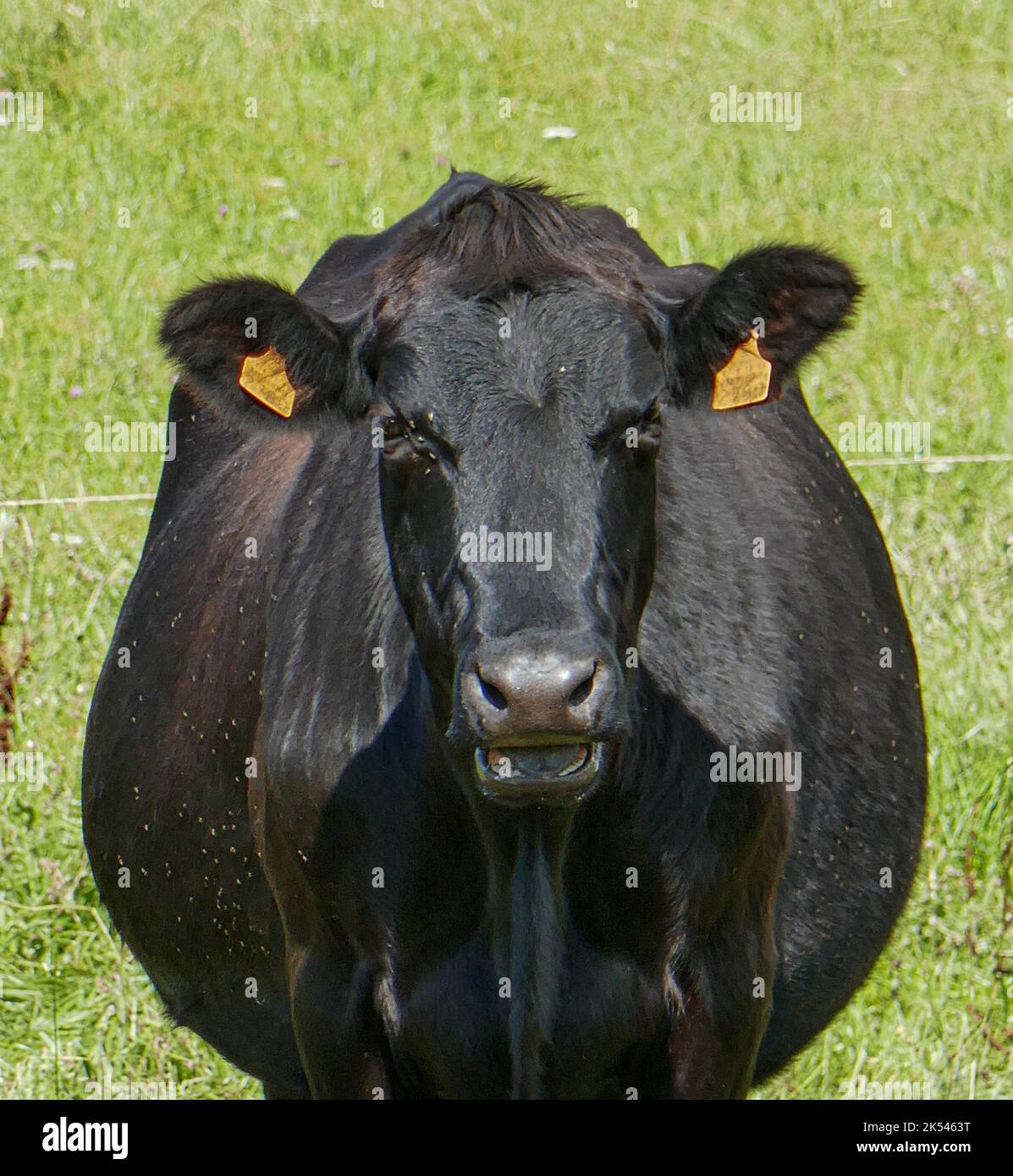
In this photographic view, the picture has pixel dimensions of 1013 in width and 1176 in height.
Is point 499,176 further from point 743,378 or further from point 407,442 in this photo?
point 407,442

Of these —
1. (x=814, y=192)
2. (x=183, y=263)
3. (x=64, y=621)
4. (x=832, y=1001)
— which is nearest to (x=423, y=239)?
(x=832, y=1001)

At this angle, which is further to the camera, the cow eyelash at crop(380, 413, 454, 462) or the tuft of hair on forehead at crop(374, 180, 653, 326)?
the tuft of hair on forehead at crop(374, 180, 653, 326)

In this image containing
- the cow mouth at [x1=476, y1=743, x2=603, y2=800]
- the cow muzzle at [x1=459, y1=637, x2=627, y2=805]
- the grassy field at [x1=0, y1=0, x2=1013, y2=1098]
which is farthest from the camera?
the grassy field at [x1=0, y1=0, x2=1013, y2=1098]

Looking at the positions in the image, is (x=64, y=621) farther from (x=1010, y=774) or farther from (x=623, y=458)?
(x=623, y=458)

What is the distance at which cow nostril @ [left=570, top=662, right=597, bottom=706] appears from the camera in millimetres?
3686

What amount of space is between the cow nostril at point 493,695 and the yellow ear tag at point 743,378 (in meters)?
1.20

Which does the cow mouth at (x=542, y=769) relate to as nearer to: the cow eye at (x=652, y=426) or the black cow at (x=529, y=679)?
the black cow at (x=529, y=679)

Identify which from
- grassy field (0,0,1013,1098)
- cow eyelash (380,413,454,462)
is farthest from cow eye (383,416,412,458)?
grassy field (0,0,1013,1098)

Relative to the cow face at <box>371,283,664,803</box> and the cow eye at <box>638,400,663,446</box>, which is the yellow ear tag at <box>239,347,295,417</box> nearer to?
the cow face at <box>371,283,664,803</box>

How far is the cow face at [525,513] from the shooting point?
3.74 m

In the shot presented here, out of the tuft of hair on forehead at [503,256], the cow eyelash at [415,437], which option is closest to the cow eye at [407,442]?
the cow eyelash at [415,437]

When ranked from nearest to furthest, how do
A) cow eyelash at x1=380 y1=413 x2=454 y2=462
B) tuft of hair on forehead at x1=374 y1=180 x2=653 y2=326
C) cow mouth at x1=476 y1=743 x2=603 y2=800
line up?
cow mouth at x1=476 y1=743 x2=603 y2=800 → cow eyelash at x1=380 y1=413 x2=454 y2=462 → tuft of hair on forehead at x1=374 y1=180 x2=653 y2=326

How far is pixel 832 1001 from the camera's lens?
5.51m
